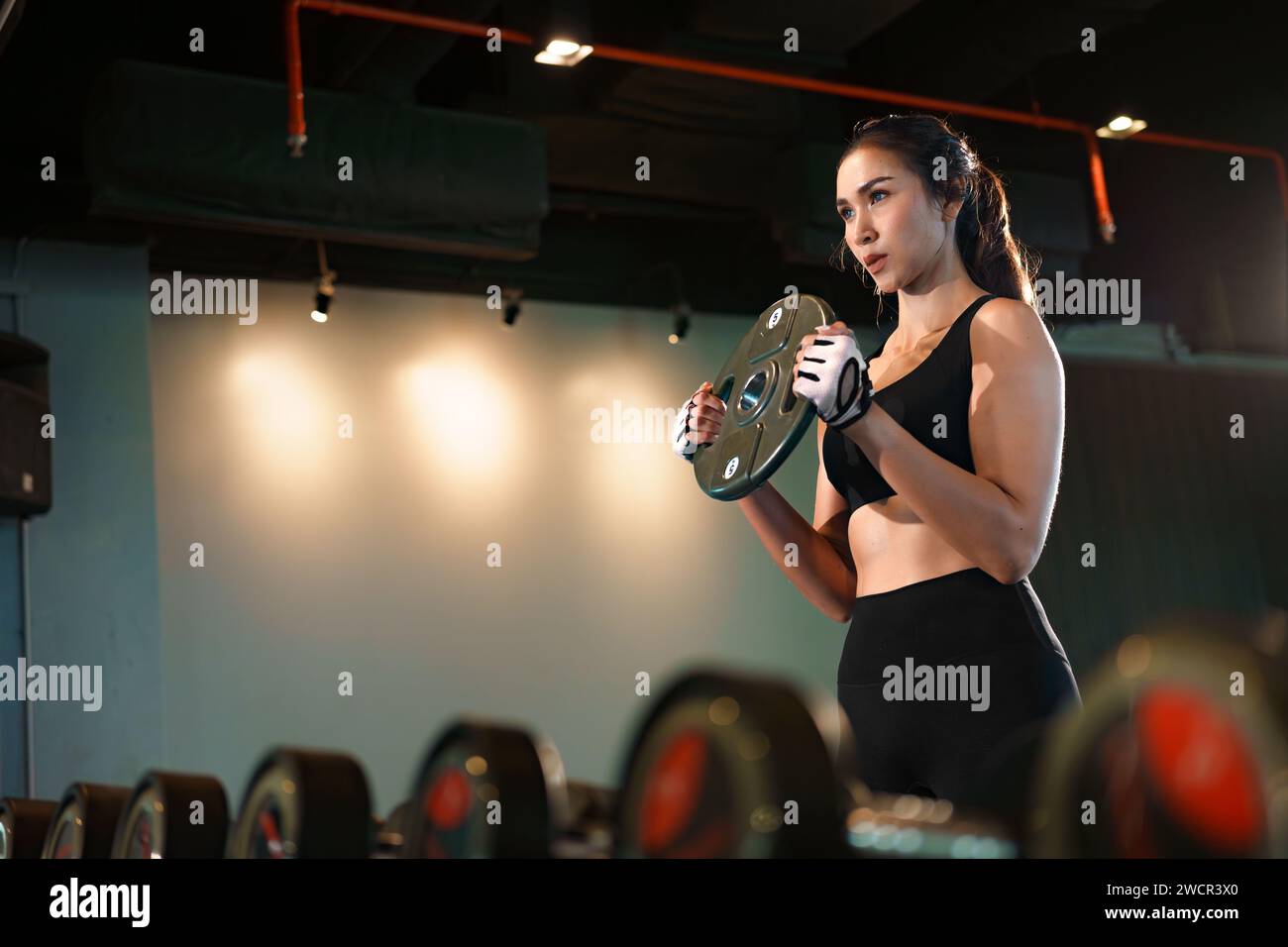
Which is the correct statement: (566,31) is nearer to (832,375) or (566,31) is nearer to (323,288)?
(323,288)

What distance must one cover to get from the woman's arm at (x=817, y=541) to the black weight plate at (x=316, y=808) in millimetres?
701

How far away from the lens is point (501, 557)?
566 cm

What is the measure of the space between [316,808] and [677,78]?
13.0 ft

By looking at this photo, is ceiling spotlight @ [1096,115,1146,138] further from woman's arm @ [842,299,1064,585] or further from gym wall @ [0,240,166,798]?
woman's arm @ [842,299,1064,585]

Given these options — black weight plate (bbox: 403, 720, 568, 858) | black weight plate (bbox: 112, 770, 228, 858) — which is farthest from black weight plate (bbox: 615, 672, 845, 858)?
black weight plate (bbox: 112, 770, 228, 858)

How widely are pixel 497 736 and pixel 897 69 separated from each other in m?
4.74

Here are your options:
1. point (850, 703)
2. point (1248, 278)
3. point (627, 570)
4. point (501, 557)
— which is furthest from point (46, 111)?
point (1248, 278)

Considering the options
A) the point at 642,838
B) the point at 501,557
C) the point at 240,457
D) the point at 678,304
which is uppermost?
the point at 678,304

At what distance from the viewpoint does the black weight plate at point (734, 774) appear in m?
0.48

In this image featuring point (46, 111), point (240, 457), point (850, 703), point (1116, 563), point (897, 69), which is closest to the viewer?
point (850, 703)

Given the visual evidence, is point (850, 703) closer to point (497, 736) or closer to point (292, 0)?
point (497, 736)

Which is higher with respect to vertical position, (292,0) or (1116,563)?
(292,0)

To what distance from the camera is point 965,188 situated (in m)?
1.31

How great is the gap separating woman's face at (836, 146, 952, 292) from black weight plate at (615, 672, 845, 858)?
2.56 ft
